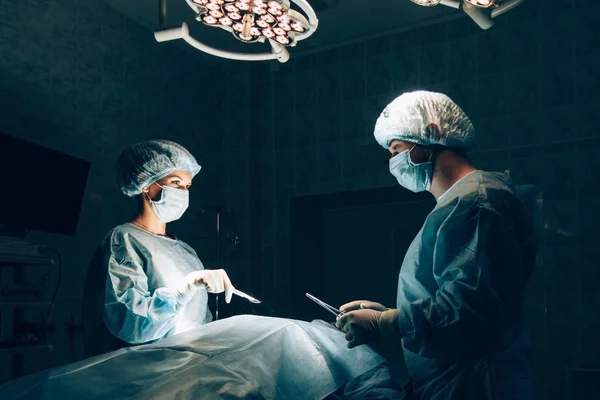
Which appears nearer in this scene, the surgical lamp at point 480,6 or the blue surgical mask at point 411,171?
the surgical lamp at point 480,6

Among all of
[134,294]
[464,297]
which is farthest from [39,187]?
[464,297]

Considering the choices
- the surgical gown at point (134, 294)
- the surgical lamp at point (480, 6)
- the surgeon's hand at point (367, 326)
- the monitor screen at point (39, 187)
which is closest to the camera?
the surgeon's hand at point (367, 326)

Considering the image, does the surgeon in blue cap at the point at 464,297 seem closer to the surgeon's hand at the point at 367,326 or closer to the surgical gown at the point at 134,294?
the surgeon's hand at the point at 367,326

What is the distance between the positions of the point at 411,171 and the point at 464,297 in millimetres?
548

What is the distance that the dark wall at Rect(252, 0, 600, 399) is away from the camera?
11.0ft

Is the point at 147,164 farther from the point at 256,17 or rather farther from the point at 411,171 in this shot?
the point at 411,171

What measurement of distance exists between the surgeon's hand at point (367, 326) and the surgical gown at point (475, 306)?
0.06 meters

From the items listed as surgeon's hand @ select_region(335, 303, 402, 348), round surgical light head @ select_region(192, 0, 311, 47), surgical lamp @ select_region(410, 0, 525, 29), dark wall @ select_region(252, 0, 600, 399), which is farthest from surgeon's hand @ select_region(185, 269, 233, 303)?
dark wall @ select_region(252, 0, 600, 399)

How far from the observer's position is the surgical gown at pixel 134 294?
210 cm

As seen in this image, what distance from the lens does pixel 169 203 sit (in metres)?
2.47

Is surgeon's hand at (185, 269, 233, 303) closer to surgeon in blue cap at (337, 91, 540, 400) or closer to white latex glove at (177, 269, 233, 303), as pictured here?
white latex glove at (177, 269, 233, 303)

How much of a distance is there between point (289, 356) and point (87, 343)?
3.13 ft

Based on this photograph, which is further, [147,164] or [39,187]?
[39,187]

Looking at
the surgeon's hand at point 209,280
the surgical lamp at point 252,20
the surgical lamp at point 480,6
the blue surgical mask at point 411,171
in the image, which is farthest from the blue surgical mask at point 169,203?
the surgical lamp at point 480,6
